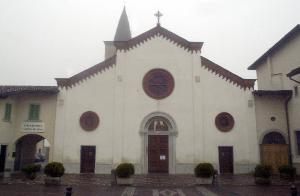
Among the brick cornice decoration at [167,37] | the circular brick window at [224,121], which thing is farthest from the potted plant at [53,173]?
the circular brick window at [224,121]

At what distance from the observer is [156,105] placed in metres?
24.4

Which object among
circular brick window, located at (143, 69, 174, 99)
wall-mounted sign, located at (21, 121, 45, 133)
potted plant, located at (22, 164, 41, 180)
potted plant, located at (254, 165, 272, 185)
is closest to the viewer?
potted plant, located at (254, 165, 272, 185)

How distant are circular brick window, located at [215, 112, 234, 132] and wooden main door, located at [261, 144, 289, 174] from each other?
3194mm

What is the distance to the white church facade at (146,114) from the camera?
23.5m

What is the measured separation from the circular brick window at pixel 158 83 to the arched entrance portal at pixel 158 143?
6.06 feet

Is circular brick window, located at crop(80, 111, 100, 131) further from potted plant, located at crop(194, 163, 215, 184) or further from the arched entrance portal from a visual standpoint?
potted plant, located at crop(194, 163, 215, 184)

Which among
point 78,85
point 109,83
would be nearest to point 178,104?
point 109,83

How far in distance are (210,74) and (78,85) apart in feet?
37.6

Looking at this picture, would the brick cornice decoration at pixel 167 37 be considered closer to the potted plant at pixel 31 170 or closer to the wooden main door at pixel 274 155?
the wooden main door at pixel 274 155

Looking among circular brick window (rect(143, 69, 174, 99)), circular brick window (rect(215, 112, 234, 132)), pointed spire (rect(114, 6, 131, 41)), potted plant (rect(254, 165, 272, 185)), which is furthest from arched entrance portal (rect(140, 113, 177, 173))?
pointed spire (rect(114, 6, 131, 41))

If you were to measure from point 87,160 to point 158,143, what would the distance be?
605cm

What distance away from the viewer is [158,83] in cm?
2494

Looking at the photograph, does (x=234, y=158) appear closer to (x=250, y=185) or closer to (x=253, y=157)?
(x=253, y=157)

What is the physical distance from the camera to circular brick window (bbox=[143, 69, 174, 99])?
80.9ft
